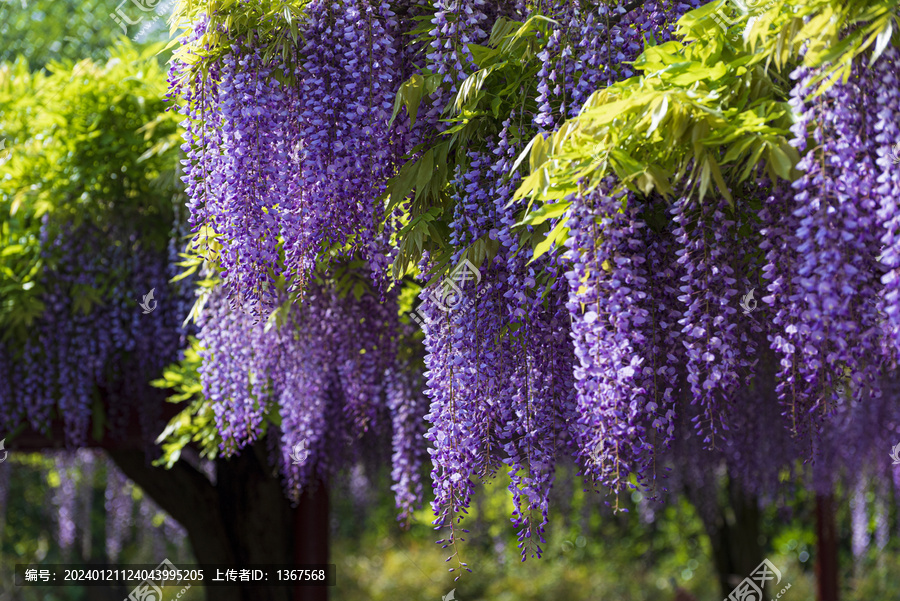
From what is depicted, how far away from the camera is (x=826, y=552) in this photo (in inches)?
365

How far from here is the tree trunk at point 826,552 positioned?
9.12 m

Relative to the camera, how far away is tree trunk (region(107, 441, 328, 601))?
642 cm

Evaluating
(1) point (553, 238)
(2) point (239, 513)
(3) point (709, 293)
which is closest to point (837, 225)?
(3) point (709, 293)

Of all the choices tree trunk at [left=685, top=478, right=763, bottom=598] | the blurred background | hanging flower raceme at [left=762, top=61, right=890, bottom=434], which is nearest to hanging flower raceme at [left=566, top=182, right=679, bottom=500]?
hanging flower raceme at [left=762, top=61, right=890, bottom=434]

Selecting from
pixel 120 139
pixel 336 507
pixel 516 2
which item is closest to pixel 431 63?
pixel 516 2

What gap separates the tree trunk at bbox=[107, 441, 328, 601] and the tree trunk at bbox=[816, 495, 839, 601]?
550cm

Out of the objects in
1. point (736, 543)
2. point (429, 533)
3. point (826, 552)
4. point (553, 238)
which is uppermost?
point (429, 533)

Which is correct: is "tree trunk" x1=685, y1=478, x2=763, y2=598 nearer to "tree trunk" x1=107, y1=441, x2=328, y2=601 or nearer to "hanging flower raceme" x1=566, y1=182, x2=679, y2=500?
"tree trunk" x1=107, y1=441, x2=328, y2=601

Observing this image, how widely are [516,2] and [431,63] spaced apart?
1.44ft

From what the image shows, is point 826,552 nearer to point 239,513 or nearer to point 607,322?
point 239,513

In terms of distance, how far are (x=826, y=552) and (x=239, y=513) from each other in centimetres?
624

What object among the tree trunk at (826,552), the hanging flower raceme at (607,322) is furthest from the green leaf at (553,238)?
the tree trunk at (826,552)

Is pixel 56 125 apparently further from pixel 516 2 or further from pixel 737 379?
pixel 737 379

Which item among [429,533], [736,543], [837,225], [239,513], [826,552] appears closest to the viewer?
[837,225]
